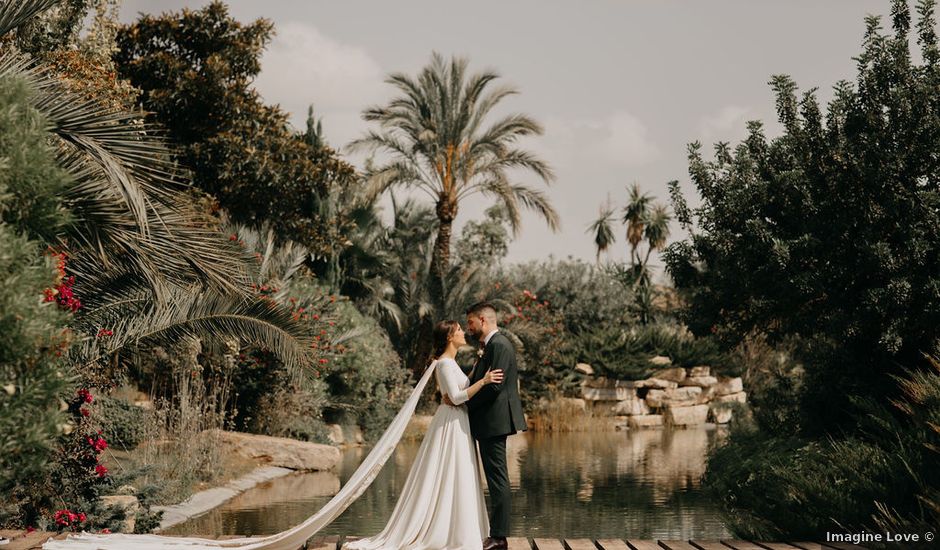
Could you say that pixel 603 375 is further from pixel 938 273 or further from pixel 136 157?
pixel 136 157

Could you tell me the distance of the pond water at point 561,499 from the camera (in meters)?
11.4

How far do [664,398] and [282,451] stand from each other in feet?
58.0

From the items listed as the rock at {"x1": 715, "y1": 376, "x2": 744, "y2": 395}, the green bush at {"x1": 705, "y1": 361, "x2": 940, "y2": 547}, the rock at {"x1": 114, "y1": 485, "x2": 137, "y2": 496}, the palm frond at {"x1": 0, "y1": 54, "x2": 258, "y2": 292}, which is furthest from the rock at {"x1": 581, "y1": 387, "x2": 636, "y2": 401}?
the palm frond at {"x1": 0, "y1": 54, "x2": 258, "y2": 292}

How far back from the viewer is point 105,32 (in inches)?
680

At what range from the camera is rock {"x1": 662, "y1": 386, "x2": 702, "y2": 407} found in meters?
32.8

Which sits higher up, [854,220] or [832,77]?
[832,77]

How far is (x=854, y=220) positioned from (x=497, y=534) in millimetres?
6663

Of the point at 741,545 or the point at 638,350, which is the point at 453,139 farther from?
the point at 741,545

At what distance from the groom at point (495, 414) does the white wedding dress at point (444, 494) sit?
4.6 inches

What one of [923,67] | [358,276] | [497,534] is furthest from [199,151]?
[497,534]

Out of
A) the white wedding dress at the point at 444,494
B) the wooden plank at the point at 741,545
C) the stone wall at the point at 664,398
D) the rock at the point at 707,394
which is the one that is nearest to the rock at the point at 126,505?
the white wedding dress at the point at 444,494

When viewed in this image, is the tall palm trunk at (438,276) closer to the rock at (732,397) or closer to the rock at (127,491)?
the rock at (732,397)

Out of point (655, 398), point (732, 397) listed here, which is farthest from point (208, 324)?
point (732, 397)

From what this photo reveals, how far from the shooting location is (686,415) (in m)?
32.5
